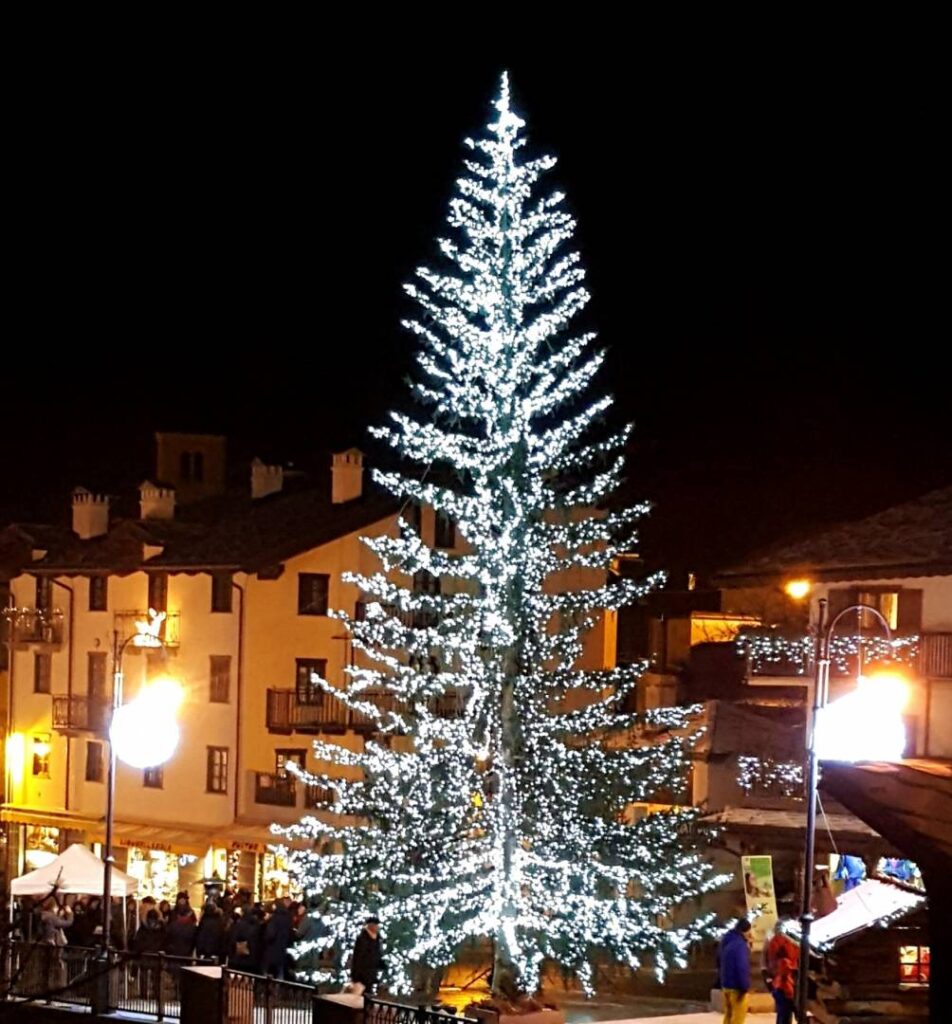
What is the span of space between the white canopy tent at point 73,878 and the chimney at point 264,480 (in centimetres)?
2600

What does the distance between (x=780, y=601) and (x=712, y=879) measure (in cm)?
1585

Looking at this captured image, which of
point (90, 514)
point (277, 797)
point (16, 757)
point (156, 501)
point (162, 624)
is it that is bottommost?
point (16, 757)

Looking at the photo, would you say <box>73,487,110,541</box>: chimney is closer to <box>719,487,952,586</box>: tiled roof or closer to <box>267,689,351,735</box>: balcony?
<box>267,689,351,735</box>: balcony

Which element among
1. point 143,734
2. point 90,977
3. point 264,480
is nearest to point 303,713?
point 264,480

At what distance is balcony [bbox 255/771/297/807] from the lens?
44.7 m

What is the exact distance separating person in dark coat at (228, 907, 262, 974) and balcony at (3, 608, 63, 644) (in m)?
28.1

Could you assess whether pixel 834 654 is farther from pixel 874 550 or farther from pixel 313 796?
pixel 313 796

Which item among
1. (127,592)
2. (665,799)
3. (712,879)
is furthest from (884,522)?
(127,592)

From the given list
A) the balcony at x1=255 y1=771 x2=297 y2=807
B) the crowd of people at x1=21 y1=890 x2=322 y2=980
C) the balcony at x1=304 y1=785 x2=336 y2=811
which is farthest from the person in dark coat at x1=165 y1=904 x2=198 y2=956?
the balcony at x1=255 y1=771 x2=297 y2=807

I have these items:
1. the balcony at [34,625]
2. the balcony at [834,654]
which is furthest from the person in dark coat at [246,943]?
the balcony at [34,625]

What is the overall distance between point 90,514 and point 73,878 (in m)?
30.1

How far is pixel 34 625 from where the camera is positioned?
174 ft

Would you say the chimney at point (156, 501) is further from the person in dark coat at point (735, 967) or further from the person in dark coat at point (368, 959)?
the person in dark coat at point (735, 967)

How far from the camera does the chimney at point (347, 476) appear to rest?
46.8 m
